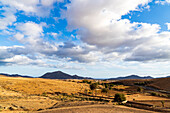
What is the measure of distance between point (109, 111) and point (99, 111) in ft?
5.06

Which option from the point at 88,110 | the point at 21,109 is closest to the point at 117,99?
the point at 88,110

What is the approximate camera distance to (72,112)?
18.1m

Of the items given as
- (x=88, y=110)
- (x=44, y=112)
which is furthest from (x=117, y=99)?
(x=44, y=112)

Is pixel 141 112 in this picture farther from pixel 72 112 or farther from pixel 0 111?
pixel 0 111

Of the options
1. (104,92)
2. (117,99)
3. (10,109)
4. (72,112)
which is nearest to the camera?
(72,112)

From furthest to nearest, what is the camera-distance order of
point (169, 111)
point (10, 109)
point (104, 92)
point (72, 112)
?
point (104, 92)
point (10, 109)
point (169, 111)
point (72, 112)

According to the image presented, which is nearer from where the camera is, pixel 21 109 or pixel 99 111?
pixel 99 111

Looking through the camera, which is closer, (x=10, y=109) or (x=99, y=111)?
(x=99, y=111)

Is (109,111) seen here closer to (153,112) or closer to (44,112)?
(153,112)

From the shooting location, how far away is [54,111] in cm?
1908

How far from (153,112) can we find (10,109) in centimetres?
2448

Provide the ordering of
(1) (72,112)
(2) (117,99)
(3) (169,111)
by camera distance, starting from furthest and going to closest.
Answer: (2) (117,99) < (3) (169,111) < (1) (72,112)

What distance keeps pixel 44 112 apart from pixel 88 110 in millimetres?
7038

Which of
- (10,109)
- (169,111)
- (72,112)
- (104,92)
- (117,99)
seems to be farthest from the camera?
(104,92)
